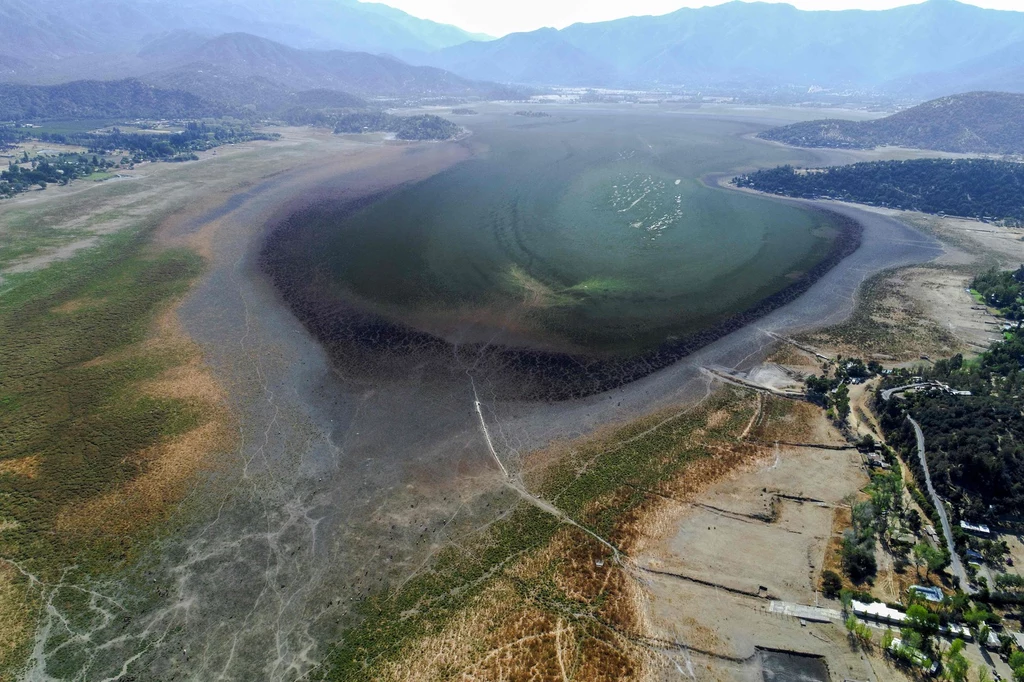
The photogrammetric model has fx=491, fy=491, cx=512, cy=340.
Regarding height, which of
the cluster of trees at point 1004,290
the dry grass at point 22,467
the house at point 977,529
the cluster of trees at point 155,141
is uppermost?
the cluster of trees at point 155,141

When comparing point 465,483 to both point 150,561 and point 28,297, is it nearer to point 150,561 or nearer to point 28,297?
point 150,561

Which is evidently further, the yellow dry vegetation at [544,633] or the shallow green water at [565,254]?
the shallow green water at [565,254]

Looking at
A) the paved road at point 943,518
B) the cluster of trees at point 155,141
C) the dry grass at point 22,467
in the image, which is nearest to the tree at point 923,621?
the paved road at point 943,518

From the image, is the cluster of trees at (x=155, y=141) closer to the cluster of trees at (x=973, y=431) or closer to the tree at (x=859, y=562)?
the tree at (x=859, y=562)

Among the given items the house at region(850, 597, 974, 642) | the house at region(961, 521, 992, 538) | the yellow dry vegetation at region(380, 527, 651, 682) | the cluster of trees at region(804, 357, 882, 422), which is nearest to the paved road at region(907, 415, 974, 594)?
the house at region(961, 521, 992, 538)

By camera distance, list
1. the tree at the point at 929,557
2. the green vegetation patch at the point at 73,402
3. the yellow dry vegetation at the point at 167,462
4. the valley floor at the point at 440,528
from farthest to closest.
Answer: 1. the yellow dry vegetation at the point at 167,462
2. the green vegetation patch at the point at 73,402
3. the tree at the point at 929,557
4. the valley floor at the point at 440,528

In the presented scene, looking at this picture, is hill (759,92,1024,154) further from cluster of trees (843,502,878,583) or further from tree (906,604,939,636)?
tree (906,604,939,636)

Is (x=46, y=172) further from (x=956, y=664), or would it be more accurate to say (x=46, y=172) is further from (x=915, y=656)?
(x=956, y=664)
